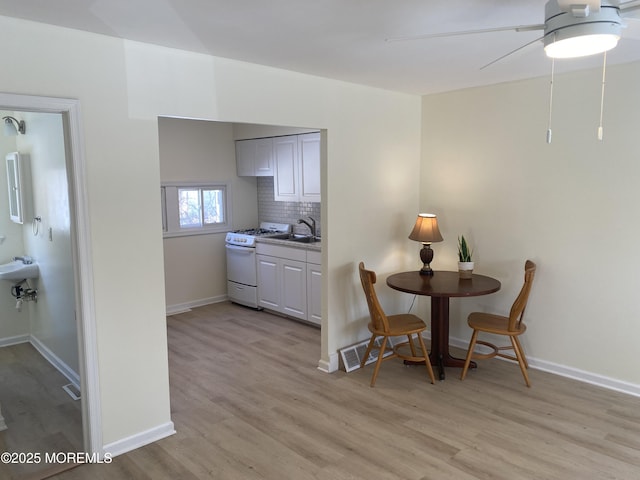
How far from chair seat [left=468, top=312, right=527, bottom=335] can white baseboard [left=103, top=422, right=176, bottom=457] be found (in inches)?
90.1

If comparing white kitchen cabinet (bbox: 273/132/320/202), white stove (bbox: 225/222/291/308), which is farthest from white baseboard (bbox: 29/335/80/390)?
white kitchen cabinet (bbox: 273/132/320/202)

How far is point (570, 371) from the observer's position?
3781 millimetres

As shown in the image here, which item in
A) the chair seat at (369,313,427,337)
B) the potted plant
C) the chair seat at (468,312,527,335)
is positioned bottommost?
the chair seat at (369,313,427,337)

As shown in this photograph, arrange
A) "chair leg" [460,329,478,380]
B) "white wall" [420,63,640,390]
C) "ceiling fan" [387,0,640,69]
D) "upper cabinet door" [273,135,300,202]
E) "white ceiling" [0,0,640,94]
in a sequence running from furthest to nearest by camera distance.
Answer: "upper cabinet door" [273,135,300,202], "chair leg" [460,329,478,380], "white wall" [420,63,640,390], "white ceiling" [0,0,640,94], "ceiling fan" [387,0,640,69]

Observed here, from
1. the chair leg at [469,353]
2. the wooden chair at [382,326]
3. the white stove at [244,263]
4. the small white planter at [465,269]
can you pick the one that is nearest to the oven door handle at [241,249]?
the white stove at [244,263]

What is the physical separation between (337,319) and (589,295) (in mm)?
1941

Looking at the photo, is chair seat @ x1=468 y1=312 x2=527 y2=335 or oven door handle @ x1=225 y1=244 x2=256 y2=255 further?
oven door handle @ x1=225 y1=244 x2=256 y2=255

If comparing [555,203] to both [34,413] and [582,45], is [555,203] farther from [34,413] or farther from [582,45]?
[34,413]

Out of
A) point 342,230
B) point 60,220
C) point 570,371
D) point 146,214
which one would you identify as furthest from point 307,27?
point 570,371

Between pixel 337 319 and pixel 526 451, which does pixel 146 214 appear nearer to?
pixel 337 319

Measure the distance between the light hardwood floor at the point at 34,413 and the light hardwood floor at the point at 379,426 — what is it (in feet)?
1.12

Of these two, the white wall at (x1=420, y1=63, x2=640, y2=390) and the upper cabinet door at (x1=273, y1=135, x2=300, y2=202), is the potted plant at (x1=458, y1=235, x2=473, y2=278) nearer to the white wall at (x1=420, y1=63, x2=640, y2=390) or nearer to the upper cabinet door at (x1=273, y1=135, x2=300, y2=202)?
the white wall at (x1=420, y1=63, x2=640, y2=390)

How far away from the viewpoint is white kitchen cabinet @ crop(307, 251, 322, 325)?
5.01 meters

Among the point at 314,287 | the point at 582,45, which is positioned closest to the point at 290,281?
the point at 314,287
